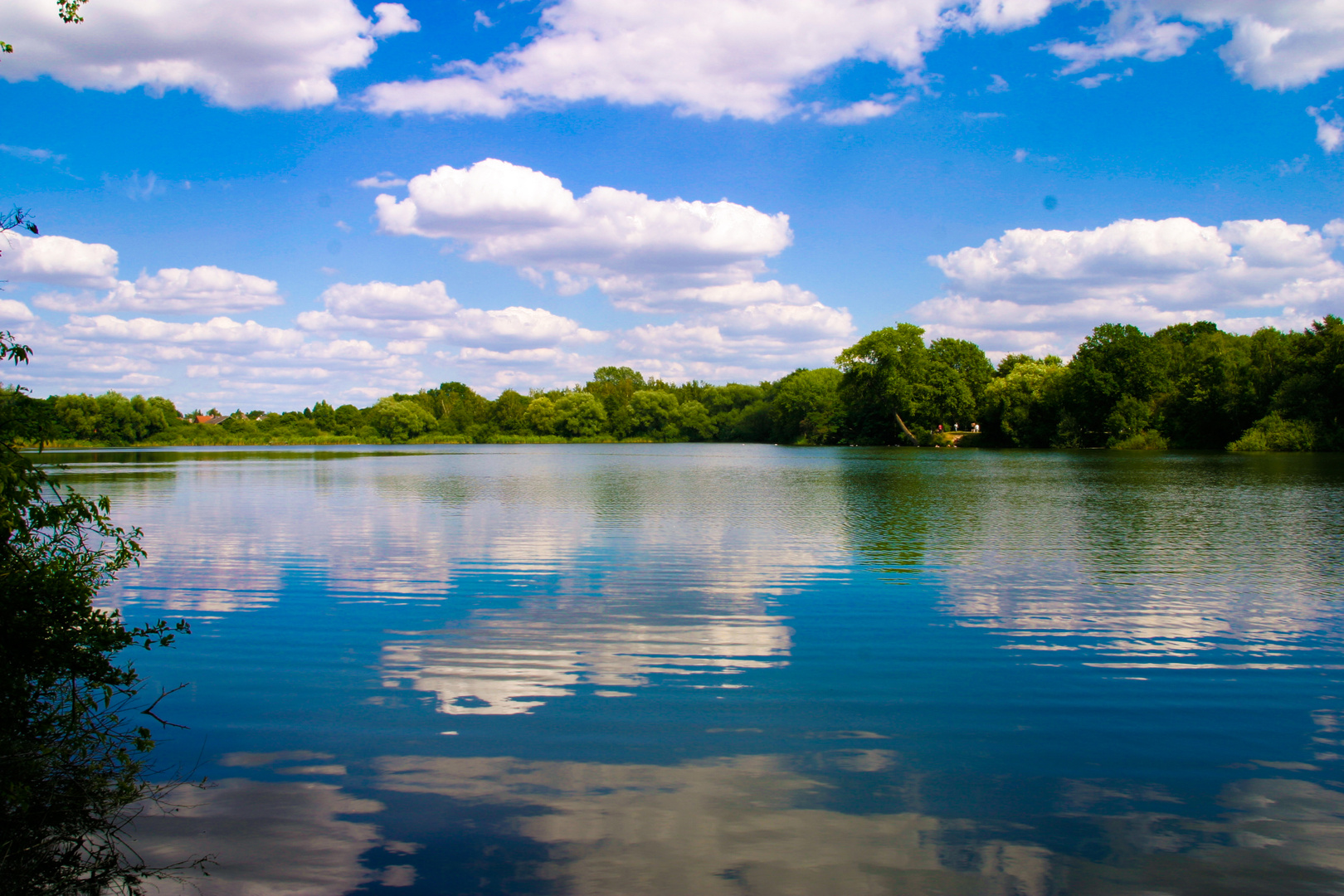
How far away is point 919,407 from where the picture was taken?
98.1 m

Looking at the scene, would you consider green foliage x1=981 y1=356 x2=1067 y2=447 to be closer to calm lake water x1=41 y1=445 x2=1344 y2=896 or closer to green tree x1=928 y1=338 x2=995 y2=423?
green tree x1=928 y1=338 x2=995 y2=423

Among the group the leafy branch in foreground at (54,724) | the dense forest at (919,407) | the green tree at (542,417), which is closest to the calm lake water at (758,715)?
the leafy branch in foreground at (54,724)

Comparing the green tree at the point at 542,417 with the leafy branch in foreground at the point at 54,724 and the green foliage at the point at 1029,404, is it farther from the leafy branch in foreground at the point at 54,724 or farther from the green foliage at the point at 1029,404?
the leafy branch in foreground at the point at 54,724

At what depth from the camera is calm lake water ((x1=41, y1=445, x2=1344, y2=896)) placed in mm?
4738

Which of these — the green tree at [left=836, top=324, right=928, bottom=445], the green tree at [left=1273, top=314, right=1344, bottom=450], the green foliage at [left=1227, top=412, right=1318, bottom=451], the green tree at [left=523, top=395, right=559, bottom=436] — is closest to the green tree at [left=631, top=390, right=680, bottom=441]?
the green tree at [left=523, top=395, right=559, bottom=436]

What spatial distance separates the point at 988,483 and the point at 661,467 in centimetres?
2435

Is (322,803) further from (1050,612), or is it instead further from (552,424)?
(552,424)

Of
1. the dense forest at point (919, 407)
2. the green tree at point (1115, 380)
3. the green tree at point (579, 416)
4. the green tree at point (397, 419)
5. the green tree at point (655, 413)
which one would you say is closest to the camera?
the dense forest at point (919, 407)

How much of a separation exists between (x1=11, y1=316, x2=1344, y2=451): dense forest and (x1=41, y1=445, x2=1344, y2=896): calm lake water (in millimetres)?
3652

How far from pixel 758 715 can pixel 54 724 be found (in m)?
5.50

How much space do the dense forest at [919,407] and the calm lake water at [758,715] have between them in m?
3.65

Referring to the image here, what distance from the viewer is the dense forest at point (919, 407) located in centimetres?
6706

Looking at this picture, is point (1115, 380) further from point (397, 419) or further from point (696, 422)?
point (397, 419)

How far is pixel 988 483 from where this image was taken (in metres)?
35.0
